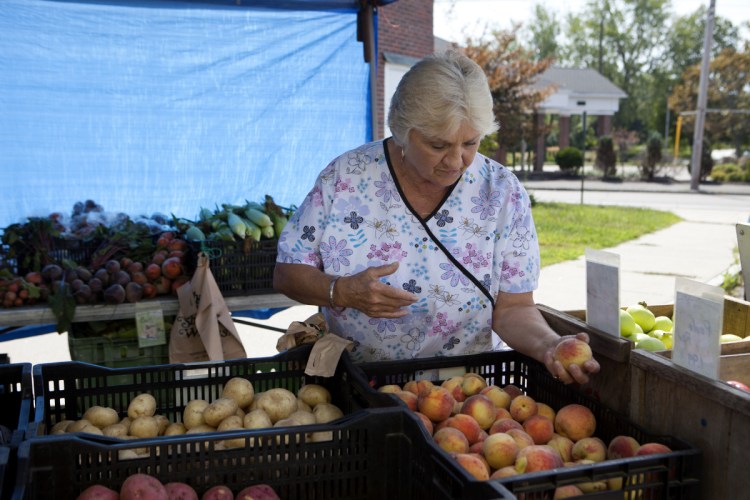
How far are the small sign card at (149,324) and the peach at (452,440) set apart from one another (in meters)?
2.79

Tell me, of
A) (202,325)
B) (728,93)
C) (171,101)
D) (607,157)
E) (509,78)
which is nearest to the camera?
(202,325)

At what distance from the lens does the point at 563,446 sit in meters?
1.93

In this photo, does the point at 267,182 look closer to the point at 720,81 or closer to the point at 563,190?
the point at 563,190

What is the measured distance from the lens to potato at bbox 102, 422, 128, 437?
195 cm

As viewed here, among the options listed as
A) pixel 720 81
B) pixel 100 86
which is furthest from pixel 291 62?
pixel 720 81

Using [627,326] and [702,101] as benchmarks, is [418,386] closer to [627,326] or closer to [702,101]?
[627,326]

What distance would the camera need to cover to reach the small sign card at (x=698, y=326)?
1701mm

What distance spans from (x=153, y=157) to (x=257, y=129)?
2.51 ft

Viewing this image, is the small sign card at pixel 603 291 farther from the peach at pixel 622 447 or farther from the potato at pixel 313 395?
the potato at pixel 313 395

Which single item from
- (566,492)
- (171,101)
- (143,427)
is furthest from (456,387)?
(171,101)

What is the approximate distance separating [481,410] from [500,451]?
22 cm

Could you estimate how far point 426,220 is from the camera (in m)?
2.44

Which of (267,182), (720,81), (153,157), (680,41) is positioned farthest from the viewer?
(680,41)

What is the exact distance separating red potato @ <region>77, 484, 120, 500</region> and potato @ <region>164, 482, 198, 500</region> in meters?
0.10
